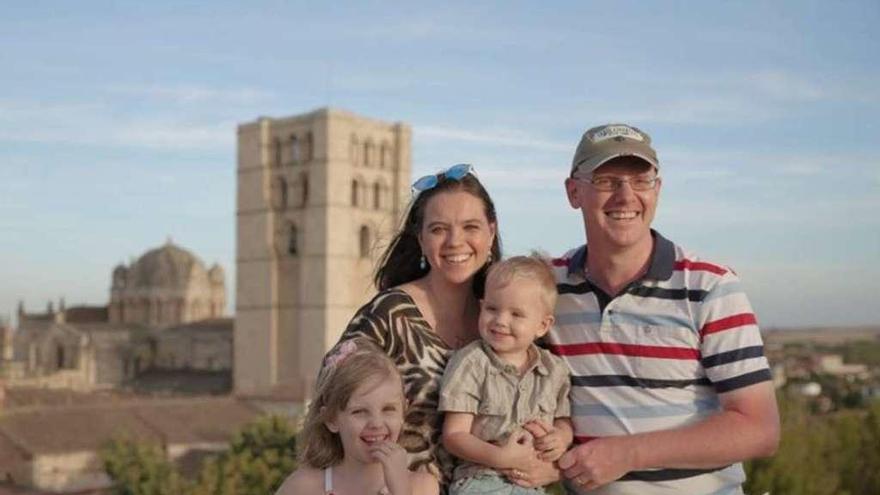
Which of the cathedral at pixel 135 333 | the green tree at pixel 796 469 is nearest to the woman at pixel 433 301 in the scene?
A: the green tree at pixel 796 469

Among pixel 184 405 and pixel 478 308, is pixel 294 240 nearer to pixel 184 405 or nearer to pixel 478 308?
pixel 184 405

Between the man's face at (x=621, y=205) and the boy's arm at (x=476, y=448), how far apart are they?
2.31 ft

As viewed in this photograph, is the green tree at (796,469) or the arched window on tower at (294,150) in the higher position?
the arched window on tower at (294,150)

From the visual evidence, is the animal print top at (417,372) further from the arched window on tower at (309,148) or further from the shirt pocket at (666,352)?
the arched window on tower at (309,148)

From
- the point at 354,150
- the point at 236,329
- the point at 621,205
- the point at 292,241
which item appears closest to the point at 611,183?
the point at 621,205

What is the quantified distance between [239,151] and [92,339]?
2036 cm

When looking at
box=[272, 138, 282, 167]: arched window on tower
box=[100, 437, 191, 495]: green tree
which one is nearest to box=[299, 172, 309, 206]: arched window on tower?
box=[272, 138, 282, 167]: arched window on tower

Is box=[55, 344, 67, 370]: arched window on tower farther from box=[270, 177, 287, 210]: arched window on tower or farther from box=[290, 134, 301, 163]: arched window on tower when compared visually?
box=[290, 134, 301, 163]: arched window on tower

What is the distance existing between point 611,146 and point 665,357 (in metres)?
0.68

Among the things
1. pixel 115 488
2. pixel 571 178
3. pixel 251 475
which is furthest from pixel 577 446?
pixel 115 488

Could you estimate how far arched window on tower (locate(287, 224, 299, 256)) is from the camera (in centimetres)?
4969

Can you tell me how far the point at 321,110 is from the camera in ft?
159

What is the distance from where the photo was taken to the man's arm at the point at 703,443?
3607 millimetres

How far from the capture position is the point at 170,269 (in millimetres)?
73562
